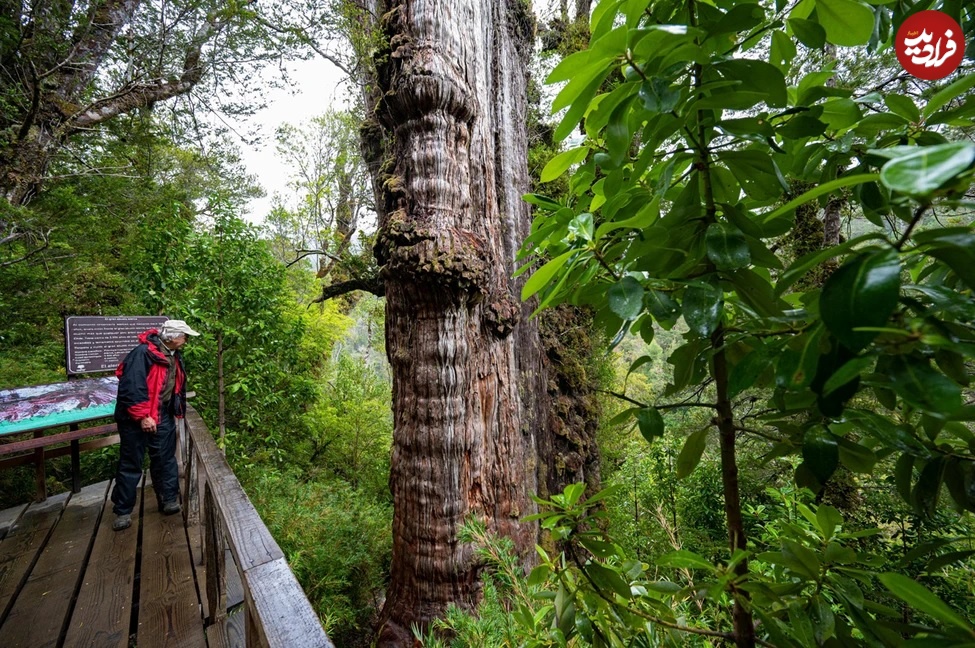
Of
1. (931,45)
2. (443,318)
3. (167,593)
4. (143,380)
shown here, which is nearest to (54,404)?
(143,380)

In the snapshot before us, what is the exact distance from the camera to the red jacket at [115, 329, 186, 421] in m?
3.12

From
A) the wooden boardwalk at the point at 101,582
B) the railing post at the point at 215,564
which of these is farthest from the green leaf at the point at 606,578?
the wooden boardwalk at the point at 101,582

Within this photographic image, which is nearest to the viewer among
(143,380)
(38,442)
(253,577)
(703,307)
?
(703,307)

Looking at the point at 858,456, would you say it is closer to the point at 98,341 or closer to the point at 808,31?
the point at 808,31

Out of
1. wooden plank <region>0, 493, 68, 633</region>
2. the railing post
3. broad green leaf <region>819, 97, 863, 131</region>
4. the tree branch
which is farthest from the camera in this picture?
the tree branch

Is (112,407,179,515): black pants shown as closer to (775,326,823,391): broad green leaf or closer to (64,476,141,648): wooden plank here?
(64,476,141,648): wooden plank

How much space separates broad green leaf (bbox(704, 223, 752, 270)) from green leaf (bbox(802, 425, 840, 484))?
24cm

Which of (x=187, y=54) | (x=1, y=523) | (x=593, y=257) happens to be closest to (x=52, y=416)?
(x=1, y=523)

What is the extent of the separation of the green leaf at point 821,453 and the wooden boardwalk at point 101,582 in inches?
97.0

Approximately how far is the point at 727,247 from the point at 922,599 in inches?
16.1

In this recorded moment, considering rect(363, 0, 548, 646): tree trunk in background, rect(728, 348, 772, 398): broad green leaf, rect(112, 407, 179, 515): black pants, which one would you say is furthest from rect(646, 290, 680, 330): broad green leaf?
rect(112, 407, 179, 515): black pants

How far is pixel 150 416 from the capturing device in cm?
317

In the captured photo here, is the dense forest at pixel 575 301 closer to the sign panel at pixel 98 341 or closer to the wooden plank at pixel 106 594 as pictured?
the sign panel at pixel 98 341

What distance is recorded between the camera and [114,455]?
5109mm
